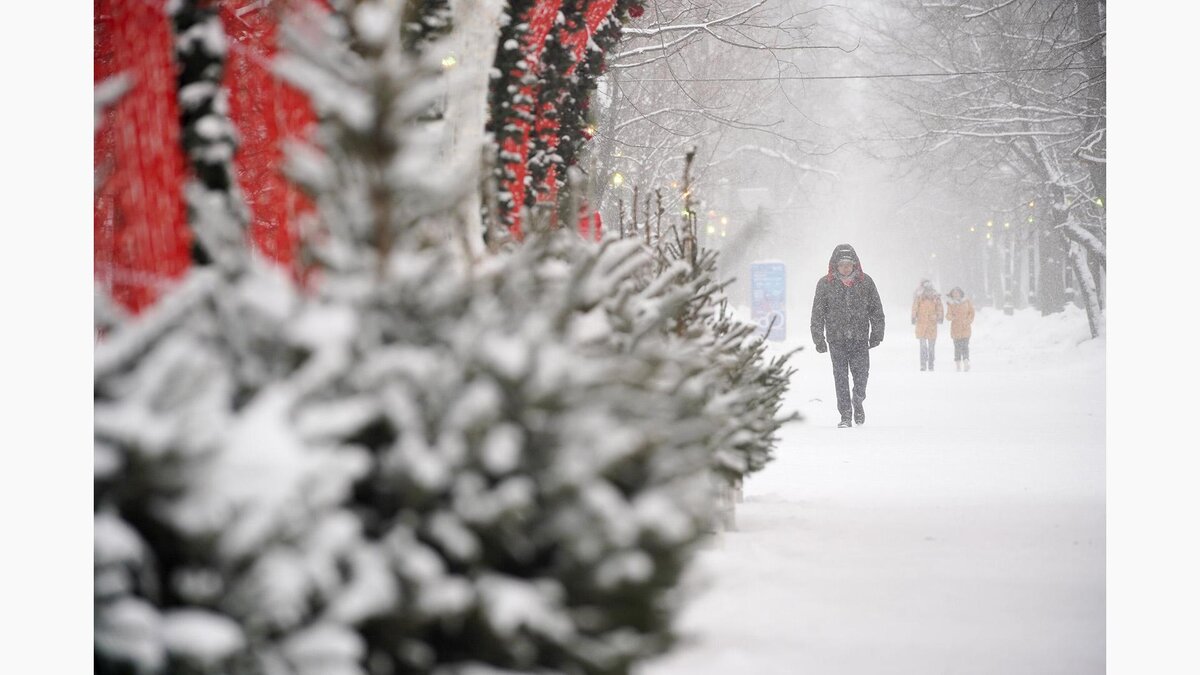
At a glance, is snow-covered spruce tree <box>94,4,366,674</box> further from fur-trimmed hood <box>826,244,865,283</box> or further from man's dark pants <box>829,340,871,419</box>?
fur-trimmed hood <box>826,244,865,283</box>

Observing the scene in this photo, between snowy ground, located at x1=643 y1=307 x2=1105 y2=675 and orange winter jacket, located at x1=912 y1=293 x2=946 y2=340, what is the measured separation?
18.2 ft

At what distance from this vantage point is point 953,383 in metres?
12.2

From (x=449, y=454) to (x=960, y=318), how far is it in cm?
1450

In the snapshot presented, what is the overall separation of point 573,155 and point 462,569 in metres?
4.46

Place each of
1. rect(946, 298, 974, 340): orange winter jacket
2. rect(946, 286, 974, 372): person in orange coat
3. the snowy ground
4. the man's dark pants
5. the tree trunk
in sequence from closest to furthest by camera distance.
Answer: the snowy ground → the man's dark pants → the tree trunk → rect(946, 286, 974, 372): person in orange coat → rect(946, 298, 974, 340): orange winter jacket

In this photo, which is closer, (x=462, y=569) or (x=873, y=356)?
(x=462, y=569)

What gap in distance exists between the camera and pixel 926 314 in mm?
14461

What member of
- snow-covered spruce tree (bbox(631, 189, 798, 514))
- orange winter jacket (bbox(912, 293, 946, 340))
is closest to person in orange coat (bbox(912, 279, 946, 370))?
orange winter jacket (bbox(912, 293, 946, 340))

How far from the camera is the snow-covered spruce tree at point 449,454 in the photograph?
1.48 meters

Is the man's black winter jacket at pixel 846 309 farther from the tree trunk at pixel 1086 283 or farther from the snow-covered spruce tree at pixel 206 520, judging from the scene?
the snow-covered spruce tree at pixel 206 520

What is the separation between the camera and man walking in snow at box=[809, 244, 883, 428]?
9.02 meters

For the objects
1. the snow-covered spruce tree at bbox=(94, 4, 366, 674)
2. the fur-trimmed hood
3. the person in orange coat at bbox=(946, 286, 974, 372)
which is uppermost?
the fur-trimmed hood
